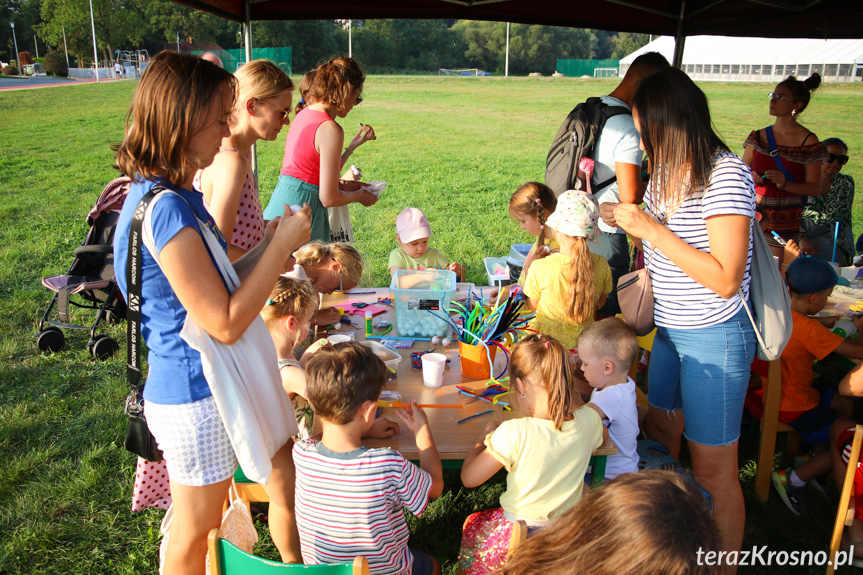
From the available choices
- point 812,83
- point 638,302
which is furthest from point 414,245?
point 812,83

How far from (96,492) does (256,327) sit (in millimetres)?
1836

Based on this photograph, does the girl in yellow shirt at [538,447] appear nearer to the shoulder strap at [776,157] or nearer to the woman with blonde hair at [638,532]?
the woman with blonde hair at [638,532]

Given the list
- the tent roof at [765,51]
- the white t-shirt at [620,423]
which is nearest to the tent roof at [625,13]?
the white t-shirt at [620,423]

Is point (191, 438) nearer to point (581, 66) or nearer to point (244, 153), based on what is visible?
point (244, 153)

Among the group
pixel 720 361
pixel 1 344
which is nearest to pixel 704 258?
pixel 720 361

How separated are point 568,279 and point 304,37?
4918 cm

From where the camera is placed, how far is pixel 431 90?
104 ft

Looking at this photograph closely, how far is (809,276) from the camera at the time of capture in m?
2.76

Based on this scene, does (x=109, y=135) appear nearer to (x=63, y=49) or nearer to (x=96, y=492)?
(x=96, y=492)

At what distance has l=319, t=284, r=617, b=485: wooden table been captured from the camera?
201 centimetres

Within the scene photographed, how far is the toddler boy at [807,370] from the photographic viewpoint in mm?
2723

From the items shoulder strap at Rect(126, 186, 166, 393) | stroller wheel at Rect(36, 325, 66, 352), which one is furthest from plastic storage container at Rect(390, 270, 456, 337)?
stroller wheel at Rect(36, 325, 66, 352)

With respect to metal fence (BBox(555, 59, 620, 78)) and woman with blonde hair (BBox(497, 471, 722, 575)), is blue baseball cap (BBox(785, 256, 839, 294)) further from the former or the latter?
metal fence (BBox(555, 59, 620, 78))

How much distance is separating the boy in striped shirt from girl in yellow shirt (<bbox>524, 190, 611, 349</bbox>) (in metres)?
1.13
